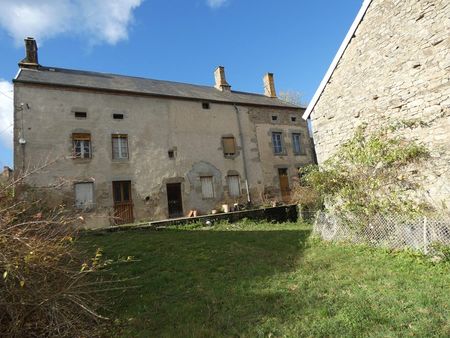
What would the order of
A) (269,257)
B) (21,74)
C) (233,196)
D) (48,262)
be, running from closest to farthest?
(48,262) < (269,257) < (21,74) < (233,196)

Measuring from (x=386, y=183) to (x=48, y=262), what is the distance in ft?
22.5

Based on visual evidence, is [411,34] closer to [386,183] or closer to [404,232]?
[386,183]

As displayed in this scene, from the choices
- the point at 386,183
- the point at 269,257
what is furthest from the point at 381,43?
the point at 269,257

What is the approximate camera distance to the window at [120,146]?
48.6ft

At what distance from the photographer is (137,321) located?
3.87 meters

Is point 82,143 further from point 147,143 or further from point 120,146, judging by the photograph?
point 147,143

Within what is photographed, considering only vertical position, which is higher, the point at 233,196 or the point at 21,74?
the point at 21,74

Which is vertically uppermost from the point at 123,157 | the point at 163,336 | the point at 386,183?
the point at 123,157

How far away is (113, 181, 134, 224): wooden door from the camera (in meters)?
14.3

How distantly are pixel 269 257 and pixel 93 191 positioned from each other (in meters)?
10.0

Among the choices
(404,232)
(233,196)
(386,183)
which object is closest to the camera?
(404,232)

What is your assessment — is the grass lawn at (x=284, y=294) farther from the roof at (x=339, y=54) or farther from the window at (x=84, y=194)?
the window at (x=84, y=194)

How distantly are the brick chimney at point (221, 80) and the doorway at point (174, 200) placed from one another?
819cm

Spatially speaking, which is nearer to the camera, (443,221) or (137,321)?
(137,321)
